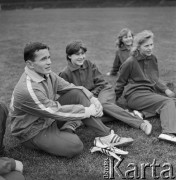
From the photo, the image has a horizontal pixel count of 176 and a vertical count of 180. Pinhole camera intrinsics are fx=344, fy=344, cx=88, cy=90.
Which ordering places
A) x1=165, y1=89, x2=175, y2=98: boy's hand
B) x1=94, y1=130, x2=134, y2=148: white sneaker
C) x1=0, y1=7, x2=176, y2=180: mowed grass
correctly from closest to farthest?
x1=0, y1=7, x2=176, y2=180: mowed grass → x1=94, y1=130, x2=134, y2=148: white sneaker → x1=165, y1=89, x2=175, y2=98: boy's hand

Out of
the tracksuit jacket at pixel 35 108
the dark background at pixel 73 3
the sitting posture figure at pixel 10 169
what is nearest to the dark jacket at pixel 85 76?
the tracksuit jacket at pixel 35 108

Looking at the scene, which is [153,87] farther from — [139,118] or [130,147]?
[130,147]

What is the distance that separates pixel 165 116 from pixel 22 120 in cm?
159

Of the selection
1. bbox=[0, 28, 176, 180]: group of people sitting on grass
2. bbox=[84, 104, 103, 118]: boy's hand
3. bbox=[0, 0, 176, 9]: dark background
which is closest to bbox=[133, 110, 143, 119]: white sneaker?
bbox=[0, 28, 176, 180]: group of people sitting on grass

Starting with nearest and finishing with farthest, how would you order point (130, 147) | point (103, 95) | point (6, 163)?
point (6, 163)
point (130, 147)
point (103, 95)

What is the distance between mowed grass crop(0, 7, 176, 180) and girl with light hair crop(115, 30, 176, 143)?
0.25 meters

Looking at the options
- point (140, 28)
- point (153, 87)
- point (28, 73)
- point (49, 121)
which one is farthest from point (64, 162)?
point (140, 28)

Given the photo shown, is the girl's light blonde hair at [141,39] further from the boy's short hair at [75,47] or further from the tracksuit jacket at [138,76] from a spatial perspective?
the boy's short hair at [75,47]

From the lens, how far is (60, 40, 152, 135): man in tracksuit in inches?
155

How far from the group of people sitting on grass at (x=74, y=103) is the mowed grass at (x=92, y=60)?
0.11 metres

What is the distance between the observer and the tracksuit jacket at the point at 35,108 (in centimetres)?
321

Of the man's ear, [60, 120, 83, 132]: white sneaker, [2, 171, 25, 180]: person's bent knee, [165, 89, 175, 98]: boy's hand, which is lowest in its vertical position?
[2, 171, 25, 180]: person's bent knee

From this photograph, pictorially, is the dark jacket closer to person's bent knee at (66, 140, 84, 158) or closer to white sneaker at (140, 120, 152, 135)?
white sneaker at (140, 120, 152, 135)

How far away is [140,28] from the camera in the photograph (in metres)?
12.1
